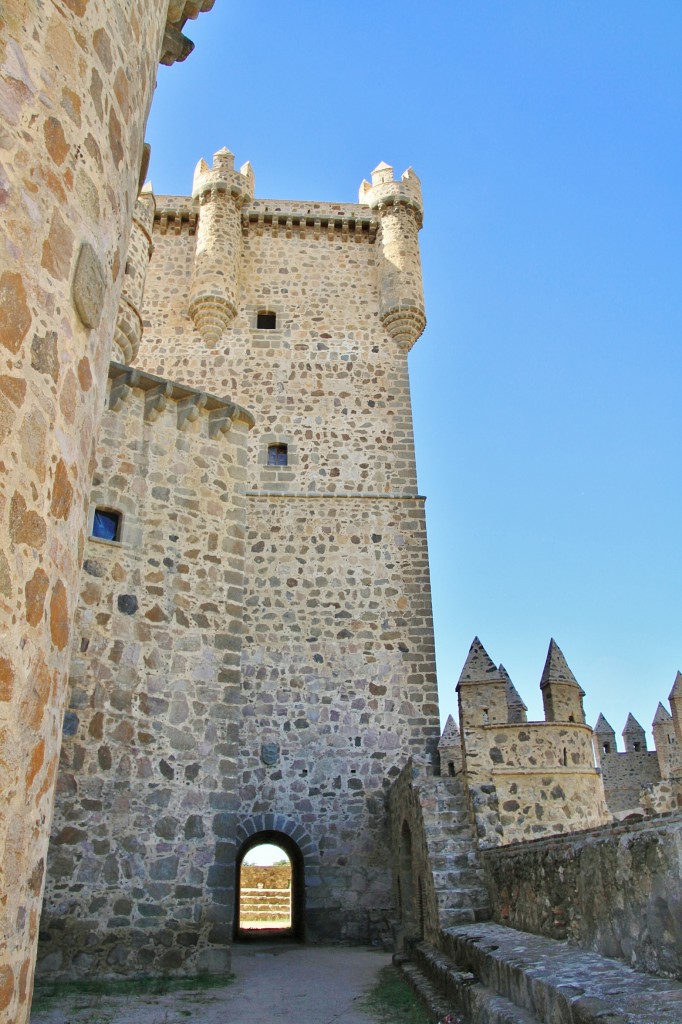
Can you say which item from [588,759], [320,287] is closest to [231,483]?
[588,759]

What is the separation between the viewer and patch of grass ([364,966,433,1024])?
5.50 metres

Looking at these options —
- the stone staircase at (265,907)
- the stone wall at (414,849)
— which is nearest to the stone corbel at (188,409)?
the stone wall at (414,849)

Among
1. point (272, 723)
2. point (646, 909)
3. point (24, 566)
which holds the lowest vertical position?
point (646, 909)

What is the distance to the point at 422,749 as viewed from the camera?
12094 mm

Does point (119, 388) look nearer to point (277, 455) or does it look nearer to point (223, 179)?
point (277, 455)

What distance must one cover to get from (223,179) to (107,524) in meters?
10.6

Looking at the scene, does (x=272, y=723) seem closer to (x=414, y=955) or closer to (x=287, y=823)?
(x=287, y=823)

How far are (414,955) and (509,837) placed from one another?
7.90ft

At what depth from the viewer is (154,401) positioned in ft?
28.5

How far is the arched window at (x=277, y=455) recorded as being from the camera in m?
14.2

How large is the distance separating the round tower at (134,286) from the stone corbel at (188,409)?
139cm

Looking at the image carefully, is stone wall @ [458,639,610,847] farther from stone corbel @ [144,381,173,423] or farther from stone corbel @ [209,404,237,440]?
stone corbel @ [144,381,173,423]

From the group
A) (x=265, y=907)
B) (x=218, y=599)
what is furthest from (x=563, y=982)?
(x=265, y=907)

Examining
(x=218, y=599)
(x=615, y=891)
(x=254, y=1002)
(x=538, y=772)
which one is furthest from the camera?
(x=538, y=772)
